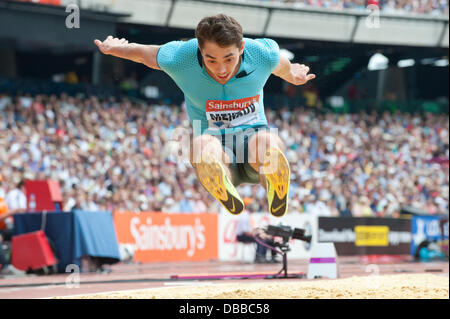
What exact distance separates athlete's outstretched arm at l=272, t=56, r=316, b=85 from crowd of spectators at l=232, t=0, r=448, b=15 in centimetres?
2107

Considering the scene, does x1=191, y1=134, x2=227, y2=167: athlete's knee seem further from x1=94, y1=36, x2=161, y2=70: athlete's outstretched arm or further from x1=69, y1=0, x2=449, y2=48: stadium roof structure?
x1=69, y1=0, x2=449, y2=48: stadium roof structure

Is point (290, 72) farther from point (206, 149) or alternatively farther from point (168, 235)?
point (168, 235)

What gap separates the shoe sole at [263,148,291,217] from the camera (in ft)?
21.9

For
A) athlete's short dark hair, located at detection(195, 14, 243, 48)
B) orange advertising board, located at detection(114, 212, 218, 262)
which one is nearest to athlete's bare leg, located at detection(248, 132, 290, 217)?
athlete's short dark hair, located at detection(195, 14, 243, 48)

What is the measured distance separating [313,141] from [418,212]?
6.10m

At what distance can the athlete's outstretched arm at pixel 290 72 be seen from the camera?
24.2ft

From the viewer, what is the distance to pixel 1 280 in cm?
1233

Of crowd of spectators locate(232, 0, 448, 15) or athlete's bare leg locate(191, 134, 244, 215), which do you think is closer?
athlete's bare leg locate(191, 134, 244, 215)

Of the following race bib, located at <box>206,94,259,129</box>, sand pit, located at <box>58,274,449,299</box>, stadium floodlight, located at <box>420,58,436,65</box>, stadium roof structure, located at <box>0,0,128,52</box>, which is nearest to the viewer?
race bib, located at <box>206,94,259,129</box>

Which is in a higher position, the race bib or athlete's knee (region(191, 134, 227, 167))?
the race bib

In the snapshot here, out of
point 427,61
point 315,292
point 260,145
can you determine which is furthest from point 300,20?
point 260,145

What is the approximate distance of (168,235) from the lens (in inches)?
704
